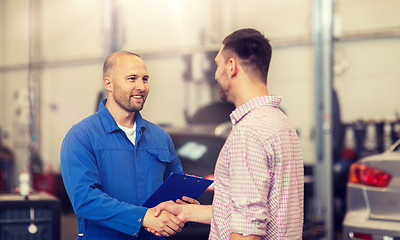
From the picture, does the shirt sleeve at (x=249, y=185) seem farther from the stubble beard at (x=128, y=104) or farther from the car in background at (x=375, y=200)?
the car in background at (x=375, y=200)

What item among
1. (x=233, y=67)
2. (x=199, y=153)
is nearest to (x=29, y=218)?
(x=199, y=153)

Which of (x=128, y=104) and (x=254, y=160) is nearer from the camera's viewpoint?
(x=254, y=160)

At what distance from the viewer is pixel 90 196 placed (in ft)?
6.82

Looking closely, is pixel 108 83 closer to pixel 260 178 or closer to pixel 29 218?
pixel 260 178

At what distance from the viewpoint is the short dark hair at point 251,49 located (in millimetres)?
1802

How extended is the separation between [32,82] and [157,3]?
3.60 meters

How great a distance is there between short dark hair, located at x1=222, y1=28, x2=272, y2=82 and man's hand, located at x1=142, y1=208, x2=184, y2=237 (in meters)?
0.78

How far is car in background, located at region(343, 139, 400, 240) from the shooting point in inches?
129

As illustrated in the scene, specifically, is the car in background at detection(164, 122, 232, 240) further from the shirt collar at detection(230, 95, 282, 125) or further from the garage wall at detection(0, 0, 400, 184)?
the garage wall at detection(0, 0, 400, 184)

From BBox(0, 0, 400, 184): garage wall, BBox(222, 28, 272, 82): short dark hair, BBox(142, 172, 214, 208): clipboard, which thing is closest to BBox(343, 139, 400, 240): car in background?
BBox(142, 172, 214, 208): clipboard

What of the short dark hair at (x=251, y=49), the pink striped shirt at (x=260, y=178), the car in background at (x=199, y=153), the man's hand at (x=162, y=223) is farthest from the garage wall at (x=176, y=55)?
the pink striped shirt at (x=260, y=178)

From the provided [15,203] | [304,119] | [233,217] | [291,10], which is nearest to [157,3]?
[291,10]

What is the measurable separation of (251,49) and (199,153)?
254cm

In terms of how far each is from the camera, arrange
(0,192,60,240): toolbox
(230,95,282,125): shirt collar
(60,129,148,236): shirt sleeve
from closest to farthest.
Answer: (230,95,282,125): shirt collar, (60,129,148,236): shirt sleeve, (0,192,60,240): toolbox
